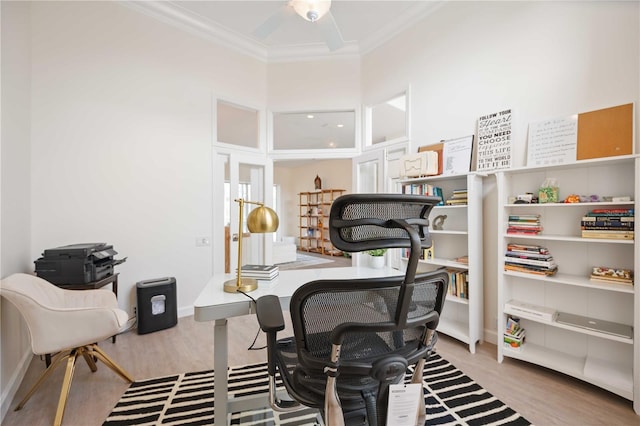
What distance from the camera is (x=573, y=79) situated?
6.99ft

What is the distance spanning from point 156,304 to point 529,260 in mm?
3470

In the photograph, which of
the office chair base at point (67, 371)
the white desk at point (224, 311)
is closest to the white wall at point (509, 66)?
the white desk at point (224, 311)

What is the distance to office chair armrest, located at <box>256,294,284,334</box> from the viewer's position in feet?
3.41

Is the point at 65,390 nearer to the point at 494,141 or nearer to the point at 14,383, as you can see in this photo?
the point at 14,383

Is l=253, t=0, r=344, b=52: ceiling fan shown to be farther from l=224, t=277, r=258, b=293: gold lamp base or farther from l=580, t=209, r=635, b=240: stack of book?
A: l=580, t=209, r=635, b=240: stack of book

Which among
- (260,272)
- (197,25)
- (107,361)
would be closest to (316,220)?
(197,25)

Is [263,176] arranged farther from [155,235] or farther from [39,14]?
[39,14]

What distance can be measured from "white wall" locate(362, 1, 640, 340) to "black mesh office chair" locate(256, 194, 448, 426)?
2035mm

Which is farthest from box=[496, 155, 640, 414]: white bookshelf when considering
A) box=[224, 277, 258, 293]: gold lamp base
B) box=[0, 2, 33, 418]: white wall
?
box=[0, 2, 33, 418]: white wall

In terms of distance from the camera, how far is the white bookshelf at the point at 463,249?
8.23ft

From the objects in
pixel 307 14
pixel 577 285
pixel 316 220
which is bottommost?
pixel 577 285

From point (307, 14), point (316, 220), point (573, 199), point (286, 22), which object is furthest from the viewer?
point (316, 220)

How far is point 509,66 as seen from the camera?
2477mm

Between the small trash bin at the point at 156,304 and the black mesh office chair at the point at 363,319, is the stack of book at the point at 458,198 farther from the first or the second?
the small trash bin at the point at 156,304
